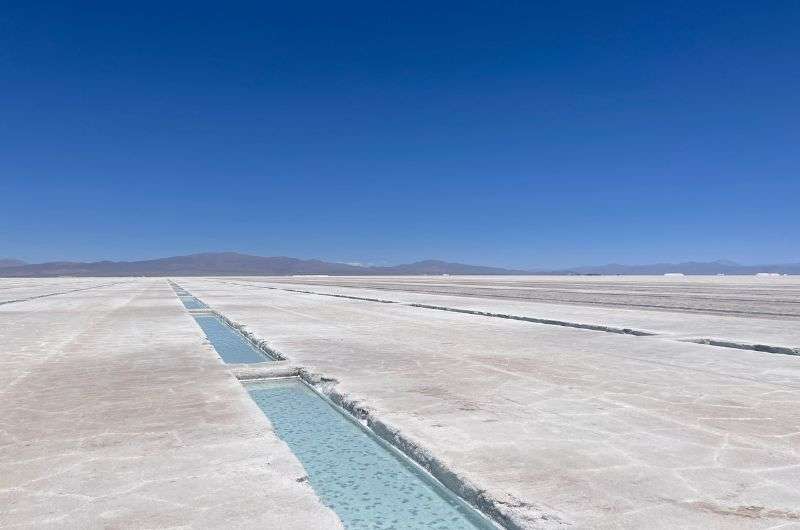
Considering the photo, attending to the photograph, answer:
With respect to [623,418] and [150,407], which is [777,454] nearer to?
[623,418]

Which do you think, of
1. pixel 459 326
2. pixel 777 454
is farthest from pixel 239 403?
pixel 459 326

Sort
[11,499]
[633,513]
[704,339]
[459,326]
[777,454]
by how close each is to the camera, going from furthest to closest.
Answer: [459,326] → [704,339] → [777,454] → [11,499] → [633,513]

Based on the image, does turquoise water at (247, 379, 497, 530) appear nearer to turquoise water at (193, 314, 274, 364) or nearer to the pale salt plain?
the pale salt plain

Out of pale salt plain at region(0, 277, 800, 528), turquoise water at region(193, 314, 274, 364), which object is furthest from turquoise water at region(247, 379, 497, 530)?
turquoise water at region(193, 314, 274, 364)

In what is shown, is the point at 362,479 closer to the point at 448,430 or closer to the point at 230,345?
the point at 448,430

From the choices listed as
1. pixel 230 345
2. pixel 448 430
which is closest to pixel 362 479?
pixel 448 430
